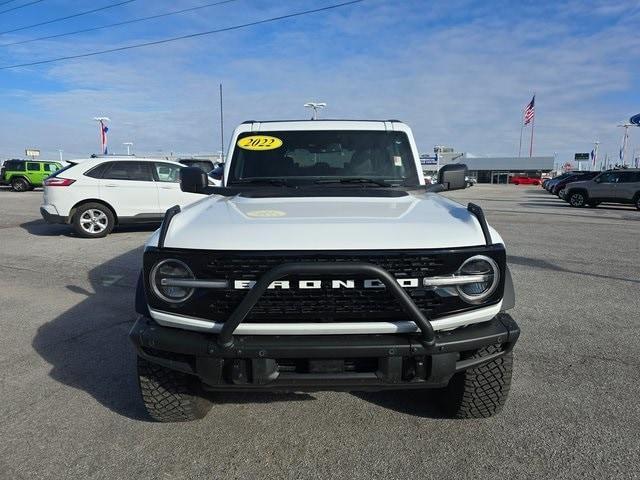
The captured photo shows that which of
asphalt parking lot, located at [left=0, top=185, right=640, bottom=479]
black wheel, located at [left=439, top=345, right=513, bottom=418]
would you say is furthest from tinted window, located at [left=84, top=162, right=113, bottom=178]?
black wheel, located at [left=439, top=345, right=513, bottom=418]

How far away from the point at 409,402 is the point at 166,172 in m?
9.38

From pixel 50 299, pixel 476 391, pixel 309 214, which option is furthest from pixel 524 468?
pixel 50 299

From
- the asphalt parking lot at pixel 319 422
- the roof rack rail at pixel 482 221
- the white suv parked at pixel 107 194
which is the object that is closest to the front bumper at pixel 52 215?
the white suv parked at pixel 107 194

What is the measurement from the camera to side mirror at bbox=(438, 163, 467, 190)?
13.9 feet

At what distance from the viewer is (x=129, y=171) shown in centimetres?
→ 1073

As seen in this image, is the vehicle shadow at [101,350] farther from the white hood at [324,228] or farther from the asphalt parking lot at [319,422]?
the white hood at [324,228]

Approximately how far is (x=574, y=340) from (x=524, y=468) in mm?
2207

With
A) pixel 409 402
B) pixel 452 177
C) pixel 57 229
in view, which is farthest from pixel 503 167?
pixel 409 402

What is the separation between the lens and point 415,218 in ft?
8.98

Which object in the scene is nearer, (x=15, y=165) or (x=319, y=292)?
(x=319, y=292)

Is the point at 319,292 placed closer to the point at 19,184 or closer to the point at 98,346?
the point at 98,346

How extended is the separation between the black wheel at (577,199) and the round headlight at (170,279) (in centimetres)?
2277

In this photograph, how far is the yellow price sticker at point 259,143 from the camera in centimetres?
425

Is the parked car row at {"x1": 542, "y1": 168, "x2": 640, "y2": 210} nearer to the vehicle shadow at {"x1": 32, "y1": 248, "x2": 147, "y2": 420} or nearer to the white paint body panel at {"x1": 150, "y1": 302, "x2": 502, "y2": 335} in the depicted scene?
the vehicle shadow at {"x1": 32, "y1": 248, "x2": 147, "y2": 420}
